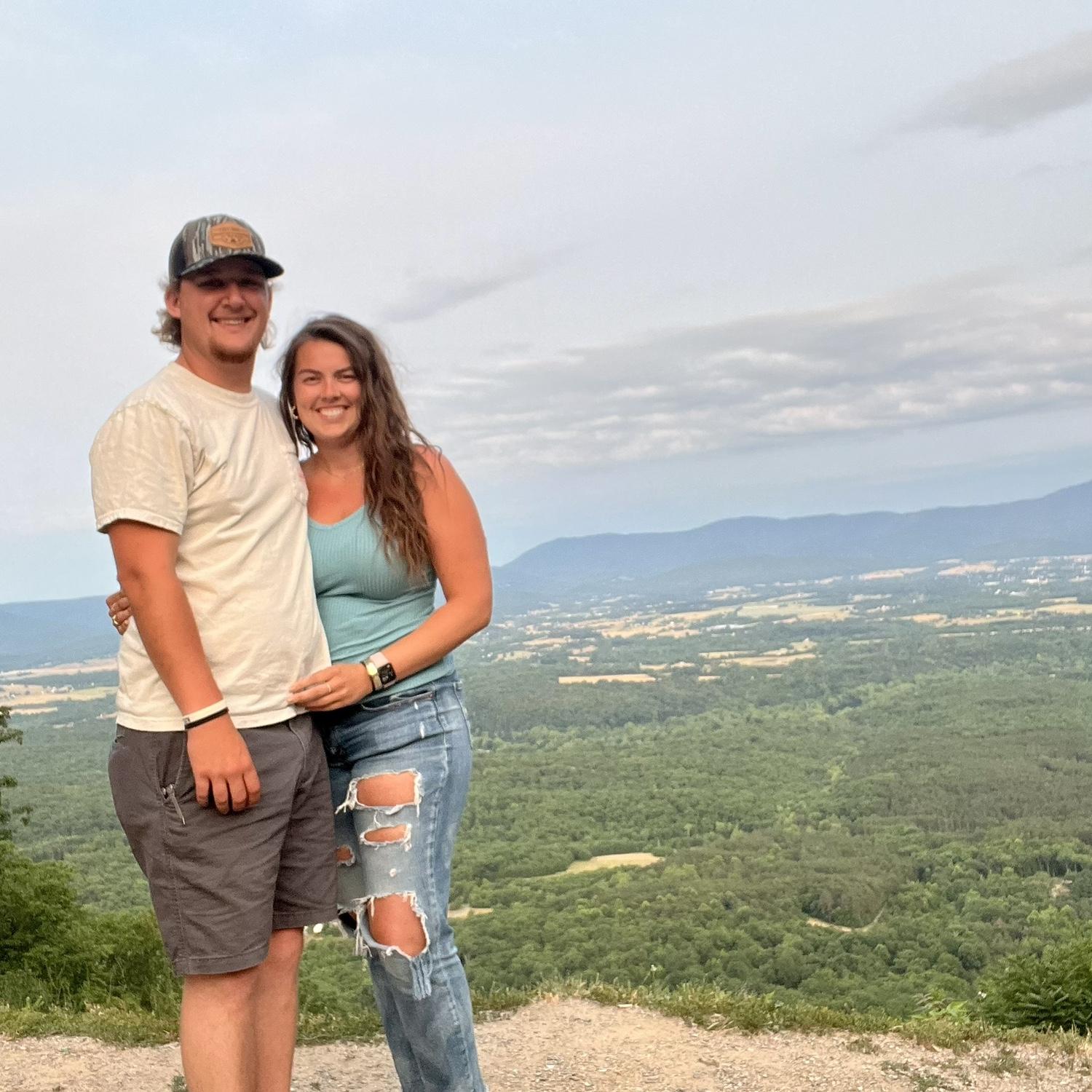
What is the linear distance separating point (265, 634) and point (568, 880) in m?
54.4

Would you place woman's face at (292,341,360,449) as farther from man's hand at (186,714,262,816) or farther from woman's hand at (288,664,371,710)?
man's hand at (186,714,262,816)

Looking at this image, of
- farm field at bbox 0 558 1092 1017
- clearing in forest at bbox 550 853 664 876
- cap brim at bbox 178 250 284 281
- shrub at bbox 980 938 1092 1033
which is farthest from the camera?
clearing in forest at bbox 550 853 664 876

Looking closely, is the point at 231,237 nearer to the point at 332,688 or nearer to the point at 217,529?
the point at 217,529

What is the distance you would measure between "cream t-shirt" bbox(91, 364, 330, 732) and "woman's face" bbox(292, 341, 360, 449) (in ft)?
0.65

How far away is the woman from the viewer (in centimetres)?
276

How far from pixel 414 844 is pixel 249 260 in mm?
1489

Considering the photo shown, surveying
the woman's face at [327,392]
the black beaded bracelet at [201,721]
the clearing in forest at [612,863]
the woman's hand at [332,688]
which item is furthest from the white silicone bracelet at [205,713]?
the clearing in forest at [612,863]

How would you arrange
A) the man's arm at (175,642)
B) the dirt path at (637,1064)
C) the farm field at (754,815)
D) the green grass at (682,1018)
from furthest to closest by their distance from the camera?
1. the farm field at (754,815)
2. the green grass at (682,1018)
3. the dirt path at (637,1064)
4. the man's arm at (175,642)

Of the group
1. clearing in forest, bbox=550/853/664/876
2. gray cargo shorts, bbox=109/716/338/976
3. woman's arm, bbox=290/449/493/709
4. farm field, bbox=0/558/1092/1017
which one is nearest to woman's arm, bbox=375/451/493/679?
woman's arm, bbox=290/449/493/709

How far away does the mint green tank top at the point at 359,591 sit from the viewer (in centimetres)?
275

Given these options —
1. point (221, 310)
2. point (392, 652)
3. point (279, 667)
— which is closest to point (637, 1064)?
point (392, 652)

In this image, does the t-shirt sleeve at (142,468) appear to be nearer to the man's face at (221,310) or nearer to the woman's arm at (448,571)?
the man's face at (221,310)

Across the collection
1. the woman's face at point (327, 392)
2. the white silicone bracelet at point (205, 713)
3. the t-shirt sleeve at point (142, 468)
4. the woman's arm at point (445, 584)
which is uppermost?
the woman's face at point (327, 392)

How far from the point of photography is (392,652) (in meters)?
2.75
